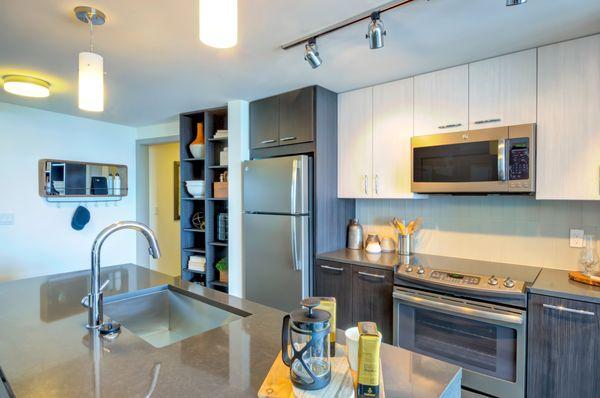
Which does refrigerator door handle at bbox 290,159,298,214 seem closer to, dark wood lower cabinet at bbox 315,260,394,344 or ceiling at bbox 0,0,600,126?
dark wood lower cabinet at bbox 315,260,394,344

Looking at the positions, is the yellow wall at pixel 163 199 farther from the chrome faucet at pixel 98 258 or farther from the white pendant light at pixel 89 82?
the chrome faucet at pixel 98 258

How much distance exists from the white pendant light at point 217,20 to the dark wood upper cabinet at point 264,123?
6.46ft

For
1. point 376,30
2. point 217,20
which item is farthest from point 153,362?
point 376,30

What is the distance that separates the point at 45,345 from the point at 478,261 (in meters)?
2.57

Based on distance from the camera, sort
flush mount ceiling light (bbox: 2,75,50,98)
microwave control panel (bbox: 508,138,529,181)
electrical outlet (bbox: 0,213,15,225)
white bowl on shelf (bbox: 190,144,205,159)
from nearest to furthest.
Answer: microwave control panel (bbox: 508,138,529,181) → flush mount ceiling light (bbox: 2,75,50,98) → electrical outlet (bbox: 0,213,15,225) → white bowl on shelf (bbox: 190,144,205,159)

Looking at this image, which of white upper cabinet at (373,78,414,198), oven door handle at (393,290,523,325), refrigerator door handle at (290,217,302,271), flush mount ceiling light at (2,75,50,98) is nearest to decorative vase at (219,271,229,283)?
refrigerator door handle at (290,217,302,271)

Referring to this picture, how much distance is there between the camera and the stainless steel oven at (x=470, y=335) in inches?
70.8

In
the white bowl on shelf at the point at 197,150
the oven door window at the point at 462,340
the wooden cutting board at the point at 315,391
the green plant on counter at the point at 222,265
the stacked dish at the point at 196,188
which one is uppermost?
the white bowl on shelf at the point at 197,150

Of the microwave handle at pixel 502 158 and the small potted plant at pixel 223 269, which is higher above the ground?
the microwave handle at pixel 502 158

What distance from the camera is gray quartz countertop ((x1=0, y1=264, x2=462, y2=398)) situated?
873 mm

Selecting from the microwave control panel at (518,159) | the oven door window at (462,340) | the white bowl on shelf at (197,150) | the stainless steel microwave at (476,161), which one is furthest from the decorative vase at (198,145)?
the microwave control panel at (518,159)

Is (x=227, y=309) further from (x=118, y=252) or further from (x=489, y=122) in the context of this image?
(x=118, y=252)

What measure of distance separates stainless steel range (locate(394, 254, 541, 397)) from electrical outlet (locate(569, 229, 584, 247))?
0.90ft

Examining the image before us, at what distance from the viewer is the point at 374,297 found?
92.3 inches
